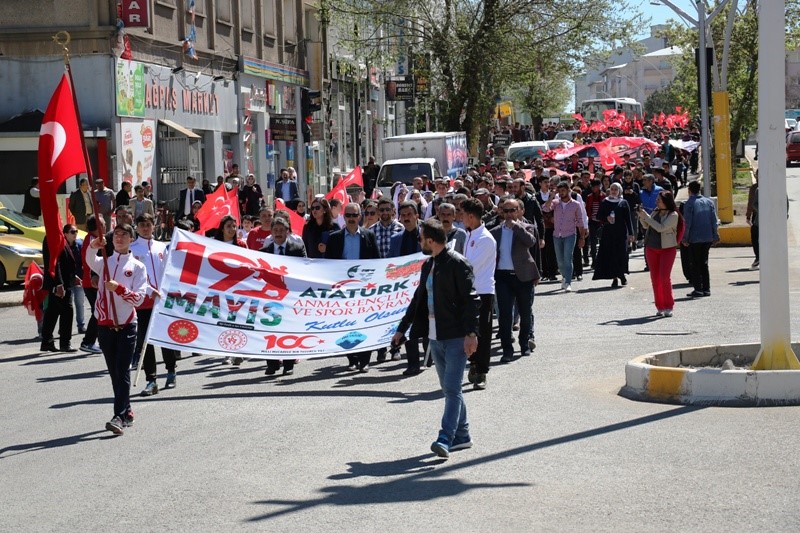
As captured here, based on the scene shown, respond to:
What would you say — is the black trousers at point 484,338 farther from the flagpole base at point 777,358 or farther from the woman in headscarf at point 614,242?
the woman in headscarf at point 614,242

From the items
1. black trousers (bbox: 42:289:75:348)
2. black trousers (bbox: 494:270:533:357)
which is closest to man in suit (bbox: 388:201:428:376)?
black trousers (bbox: 494:270:533:357)

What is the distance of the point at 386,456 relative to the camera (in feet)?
30.2

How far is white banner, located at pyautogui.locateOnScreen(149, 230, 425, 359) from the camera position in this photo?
13.1 metres

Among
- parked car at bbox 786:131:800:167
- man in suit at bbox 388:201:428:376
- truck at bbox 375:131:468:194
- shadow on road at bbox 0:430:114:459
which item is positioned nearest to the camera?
shadow on road at bbox 0:430:114:459

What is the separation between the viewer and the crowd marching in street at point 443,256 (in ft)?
31.4

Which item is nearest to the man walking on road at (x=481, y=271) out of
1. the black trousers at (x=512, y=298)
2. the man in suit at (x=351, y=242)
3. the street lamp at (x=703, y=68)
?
the black trousers at (x=512, y=298)

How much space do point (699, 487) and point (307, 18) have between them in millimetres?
45352

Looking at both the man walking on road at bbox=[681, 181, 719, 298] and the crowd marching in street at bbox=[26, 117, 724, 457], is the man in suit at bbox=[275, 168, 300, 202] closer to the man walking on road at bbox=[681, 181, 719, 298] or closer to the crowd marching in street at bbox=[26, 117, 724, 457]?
the crowd marching in street at bbox=[26, 117, 724, 457]

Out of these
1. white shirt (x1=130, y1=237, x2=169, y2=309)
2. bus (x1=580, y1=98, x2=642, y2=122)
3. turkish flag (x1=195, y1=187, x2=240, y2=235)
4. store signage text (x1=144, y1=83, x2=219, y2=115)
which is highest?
bus (x1=580, y1=98, x2=642, y2=122)

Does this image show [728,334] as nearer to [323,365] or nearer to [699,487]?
[323,365]

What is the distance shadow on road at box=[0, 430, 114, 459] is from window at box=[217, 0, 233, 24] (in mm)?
31865

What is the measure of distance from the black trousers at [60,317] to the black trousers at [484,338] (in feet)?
21.5

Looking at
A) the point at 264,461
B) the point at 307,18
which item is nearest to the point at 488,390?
the point at 264,461

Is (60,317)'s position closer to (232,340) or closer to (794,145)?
(232,340)
